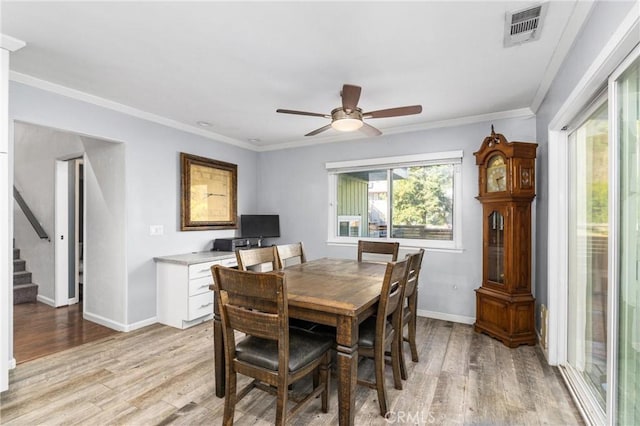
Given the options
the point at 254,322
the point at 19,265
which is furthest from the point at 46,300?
the point at 254,322

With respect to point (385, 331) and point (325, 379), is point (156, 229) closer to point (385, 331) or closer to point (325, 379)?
point (325, 379)

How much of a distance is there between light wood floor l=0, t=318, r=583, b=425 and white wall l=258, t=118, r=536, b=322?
2.70ft

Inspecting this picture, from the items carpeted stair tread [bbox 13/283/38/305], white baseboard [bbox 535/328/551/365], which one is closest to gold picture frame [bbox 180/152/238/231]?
carpeted stair tread [bbox 13/283/38/305]

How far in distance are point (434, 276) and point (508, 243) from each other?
1026 millimetres

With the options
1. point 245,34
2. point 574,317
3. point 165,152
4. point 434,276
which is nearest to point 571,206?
point 574,317

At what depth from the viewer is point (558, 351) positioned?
8.37 ft

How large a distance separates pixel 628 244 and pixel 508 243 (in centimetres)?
157

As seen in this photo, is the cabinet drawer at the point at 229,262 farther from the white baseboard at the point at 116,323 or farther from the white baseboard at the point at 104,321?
the white baseboard at the point at 104,321

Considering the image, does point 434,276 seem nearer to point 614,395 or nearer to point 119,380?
point 614,395

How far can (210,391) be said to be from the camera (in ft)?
7.28

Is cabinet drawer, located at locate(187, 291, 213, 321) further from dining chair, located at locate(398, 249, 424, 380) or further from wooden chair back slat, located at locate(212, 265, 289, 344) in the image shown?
dining chair, located at locate(398, 249, 424, 380)

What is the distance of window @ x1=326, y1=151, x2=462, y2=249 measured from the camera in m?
3.81

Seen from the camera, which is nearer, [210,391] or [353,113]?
[210,391]

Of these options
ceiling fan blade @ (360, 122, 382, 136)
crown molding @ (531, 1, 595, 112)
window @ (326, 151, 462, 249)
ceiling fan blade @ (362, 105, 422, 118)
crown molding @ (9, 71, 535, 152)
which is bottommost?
window @ (326, 151, 462, 249)
